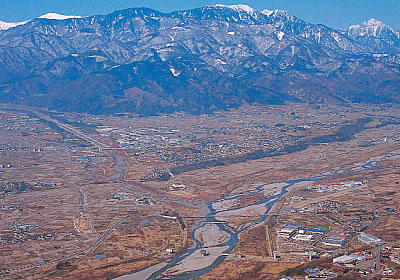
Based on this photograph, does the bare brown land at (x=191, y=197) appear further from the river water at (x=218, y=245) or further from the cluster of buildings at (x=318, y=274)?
the cluster of buildings at (x=318, y=274)

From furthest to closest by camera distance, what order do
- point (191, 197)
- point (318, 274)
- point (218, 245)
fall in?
point (191, 197) < point (218, 245) < point (318, 274)

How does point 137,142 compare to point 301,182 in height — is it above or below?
above

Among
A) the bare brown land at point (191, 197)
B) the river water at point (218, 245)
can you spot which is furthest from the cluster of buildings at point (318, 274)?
the river water at point (218, 245)

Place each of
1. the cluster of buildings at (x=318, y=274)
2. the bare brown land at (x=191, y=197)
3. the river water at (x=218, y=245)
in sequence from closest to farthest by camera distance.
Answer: the cluster of buildings at (x=318, y=274)
the river water at (x=218, y=245)
the bare brown land at (x=191, y=197)

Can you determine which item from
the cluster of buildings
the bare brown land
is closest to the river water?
the bare brown land

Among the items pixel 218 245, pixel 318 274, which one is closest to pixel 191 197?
pixel 218 245

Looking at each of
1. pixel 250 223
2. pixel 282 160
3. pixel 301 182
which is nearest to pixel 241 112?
pixel 282 160

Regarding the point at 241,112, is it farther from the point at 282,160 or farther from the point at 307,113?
the point at 282,160

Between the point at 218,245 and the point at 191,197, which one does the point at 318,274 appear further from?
the point at 191,197

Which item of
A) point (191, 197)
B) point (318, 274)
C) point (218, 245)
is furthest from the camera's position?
point (191, 197)

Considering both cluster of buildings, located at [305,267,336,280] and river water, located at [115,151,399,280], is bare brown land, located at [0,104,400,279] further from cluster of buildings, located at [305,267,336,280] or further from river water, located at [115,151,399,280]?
cluster of buildings, located at [305,267,336,280]

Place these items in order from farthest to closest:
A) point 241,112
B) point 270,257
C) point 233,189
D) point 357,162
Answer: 1. point 241,112
2. point 357,162
3. point 233,189
4. point 270,257
